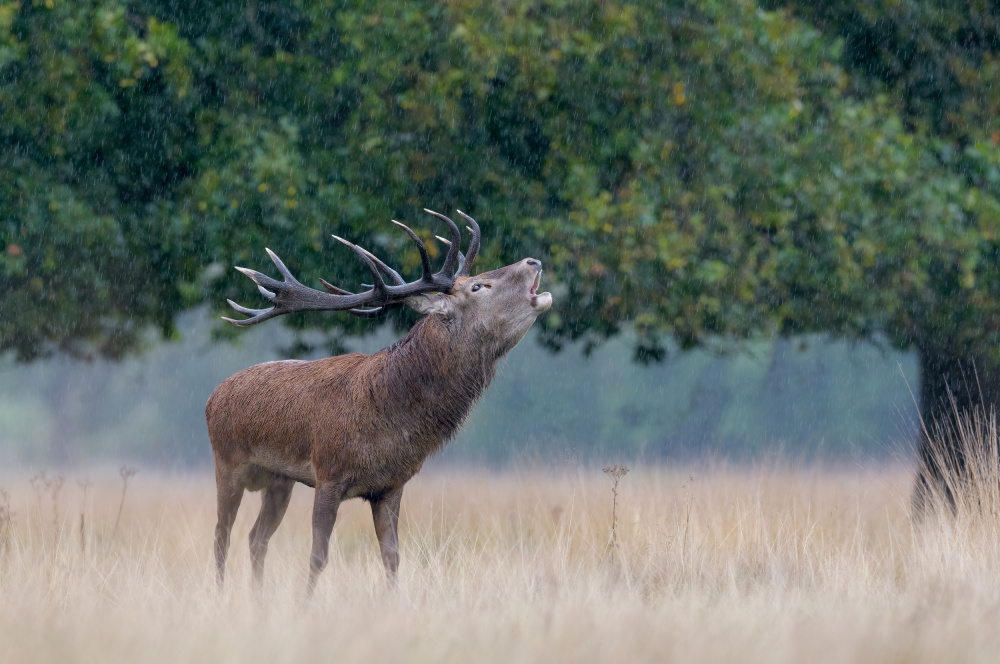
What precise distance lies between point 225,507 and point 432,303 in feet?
7.18

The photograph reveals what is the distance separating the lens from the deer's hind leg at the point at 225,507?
27.3ft

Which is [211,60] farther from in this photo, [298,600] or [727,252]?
[298,600]

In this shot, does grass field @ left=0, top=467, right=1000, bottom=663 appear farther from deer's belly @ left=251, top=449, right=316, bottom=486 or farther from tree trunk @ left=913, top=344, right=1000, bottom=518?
deer's belly @ left=251, top=449, right=316, bottom=486

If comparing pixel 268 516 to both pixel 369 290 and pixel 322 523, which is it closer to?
pixel 322 523

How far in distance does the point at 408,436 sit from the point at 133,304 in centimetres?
505

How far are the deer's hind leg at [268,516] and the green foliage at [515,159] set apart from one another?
2625mm

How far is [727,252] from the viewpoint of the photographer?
10422 mm

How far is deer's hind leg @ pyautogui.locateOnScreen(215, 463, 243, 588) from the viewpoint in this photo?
27.3ft

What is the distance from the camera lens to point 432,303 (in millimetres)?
7672

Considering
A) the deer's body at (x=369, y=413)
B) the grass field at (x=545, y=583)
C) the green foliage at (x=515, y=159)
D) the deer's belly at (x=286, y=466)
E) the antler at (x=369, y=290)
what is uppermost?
the green foliage at (x=515, y=159)

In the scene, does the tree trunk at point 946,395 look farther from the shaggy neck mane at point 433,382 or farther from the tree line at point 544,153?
the shaggy neck mane at point 433,382

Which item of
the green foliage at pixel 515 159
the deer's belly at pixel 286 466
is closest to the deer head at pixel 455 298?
the deer's belly at pixel 286 466

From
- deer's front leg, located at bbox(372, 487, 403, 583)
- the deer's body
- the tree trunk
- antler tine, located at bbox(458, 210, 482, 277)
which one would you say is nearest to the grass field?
deer's front leg, located at bbox(372, 487, 403, 583)

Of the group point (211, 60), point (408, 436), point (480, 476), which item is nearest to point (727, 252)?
point (480, 476)
